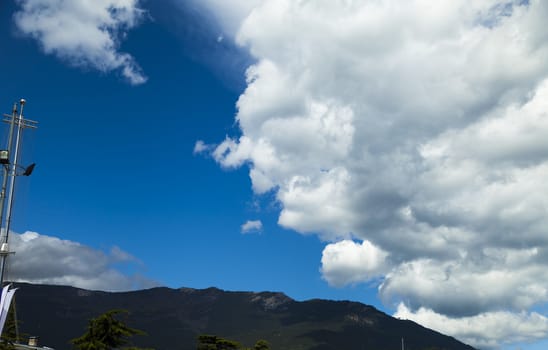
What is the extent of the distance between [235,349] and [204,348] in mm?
5567

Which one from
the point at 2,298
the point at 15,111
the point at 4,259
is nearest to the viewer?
the point at 2,298

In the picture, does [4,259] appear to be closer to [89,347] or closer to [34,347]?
[89,347]

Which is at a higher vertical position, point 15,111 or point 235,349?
point 15,111

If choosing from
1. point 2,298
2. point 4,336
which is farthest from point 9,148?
point 4,336

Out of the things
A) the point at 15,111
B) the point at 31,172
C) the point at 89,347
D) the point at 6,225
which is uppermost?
the point at 15,111

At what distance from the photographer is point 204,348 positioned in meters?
76.1

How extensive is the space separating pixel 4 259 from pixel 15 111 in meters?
8.60

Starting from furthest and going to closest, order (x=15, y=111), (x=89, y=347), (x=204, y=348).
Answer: (x=204, y=348) → (x=89, y=347) → (x=15, y=111)

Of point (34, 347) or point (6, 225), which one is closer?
point (6, 225)

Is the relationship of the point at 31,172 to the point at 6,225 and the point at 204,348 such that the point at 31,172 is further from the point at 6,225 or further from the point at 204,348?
the point at 204,348

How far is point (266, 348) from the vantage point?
90250mm

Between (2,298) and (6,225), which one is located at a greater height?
(6,225)

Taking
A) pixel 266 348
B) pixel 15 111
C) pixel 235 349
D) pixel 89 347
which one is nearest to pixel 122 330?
pixel 89 347

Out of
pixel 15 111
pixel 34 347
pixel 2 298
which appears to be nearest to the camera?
pixel 2 298
